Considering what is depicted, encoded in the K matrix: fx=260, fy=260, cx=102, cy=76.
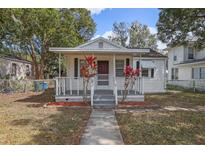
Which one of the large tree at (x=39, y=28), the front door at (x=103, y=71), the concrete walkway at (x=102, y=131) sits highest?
the large tree at (x=39, y=28)

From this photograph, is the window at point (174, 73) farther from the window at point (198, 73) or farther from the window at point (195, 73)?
the window at point (198, 73)

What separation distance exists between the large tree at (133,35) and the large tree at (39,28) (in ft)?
74.7

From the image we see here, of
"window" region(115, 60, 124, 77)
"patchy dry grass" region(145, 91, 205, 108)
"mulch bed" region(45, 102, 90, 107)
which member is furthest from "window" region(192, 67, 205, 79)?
"mulch bed" region(45, 102, 90, 107)

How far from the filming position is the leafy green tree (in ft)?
180

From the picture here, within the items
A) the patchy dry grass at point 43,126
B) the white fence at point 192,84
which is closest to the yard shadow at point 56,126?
the patchy dry grass at point 43,126

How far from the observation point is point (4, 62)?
1018 inches

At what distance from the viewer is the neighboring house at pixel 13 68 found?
25.4 metres

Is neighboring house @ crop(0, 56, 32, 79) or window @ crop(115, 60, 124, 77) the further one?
neighboring house @ crop(0, 56, 32, 79)

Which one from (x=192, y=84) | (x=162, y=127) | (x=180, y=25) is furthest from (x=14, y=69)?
(x=162, y=127)

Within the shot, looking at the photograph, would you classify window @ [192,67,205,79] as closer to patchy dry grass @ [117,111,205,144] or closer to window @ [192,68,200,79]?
window @ [192,68,200,79]

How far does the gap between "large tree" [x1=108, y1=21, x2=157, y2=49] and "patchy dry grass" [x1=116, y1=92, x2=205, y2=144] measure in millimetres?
44868

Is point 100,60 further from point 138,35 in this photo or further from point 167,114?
point 138,35
